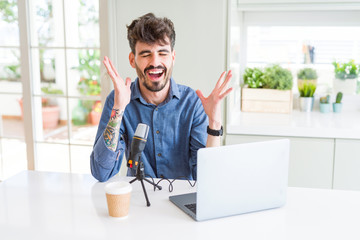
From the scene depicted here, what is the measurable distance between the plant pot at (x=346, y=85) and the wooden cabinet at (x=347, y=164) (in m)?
0.76

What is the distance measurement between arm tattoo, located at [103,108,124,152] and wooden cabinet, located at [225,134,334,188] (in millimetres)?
1204

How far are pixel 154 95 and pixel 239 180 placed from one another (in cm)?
76

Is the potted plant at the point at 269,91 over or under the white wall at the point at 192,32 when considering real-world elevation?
under

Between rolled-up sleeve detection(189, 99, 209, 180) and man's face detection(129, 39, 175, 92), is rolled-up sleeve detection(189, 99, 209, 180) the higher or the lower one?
the lower one

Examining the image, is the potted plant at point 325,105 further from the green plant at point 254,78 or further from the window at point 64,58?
the window at point 64,58

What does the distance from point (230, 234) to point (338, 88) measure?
2384 millimetres

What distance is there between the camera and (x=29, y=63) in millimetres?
3162

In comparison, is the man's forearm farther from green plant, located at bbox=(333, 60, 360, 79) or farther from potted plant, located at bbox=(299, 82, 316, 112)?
green plant, located at bbox=(333, 60, 360, 79)

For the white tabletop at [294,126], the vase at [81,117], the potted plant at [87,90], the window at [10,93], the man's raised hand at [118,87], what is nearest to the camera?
the man's raised hand at [118,87]

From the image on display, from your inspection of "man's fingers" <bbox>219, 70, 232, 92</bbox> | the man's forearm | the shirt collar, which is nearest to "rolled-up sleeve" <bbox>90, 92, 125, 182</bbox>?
the shirt collar

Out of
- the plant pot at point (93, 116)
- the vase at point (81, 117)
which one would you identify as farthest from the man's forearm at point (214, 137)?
the plant pot at point (93, 116)

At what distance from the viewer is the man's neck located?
2.03 meters

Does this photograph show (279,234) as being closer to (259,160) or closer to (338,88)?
(259,160)

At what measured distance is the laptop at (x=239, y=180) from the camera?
137 centimetres
